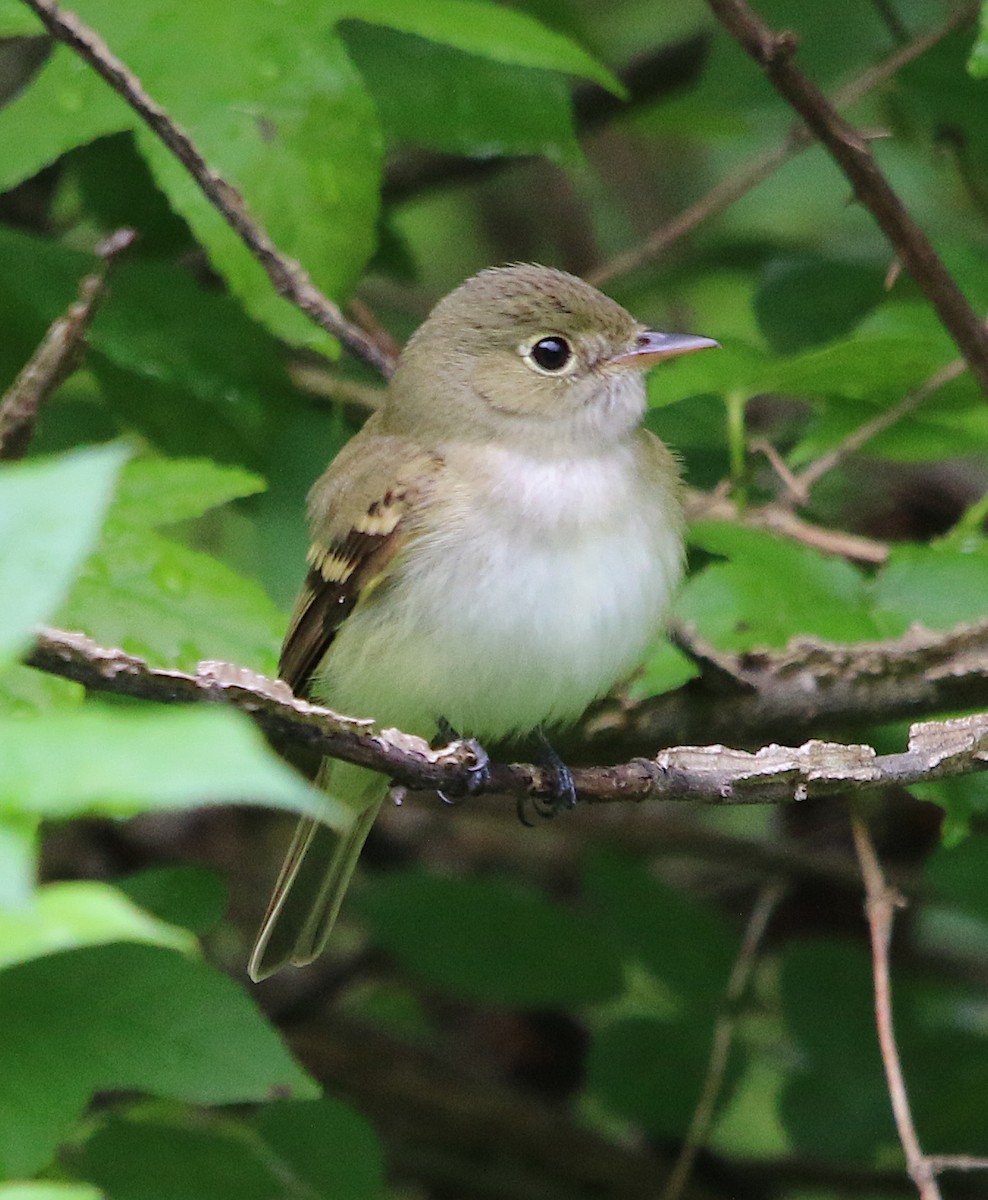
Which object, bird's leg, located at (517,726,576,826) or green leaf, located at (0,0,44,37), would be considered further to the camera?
green leaf, located at (0,0,44,37)

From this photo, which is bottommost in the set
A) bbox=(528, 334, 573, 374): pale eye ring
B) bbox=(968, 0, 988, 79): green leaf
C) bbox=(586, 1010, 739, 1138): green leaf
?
bbox=(586, 1010, 739, 1138): green leaf

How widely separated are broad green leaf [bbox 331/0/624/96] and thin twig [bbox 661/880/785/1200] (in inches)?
80.0

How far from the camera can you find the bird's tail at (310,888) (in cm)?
359

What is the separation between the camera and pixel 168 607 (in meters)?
2.78

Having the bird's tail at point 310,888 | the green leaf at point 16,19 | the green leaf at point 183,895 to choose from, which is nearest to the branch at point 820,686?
the bird's tail at point 310,888

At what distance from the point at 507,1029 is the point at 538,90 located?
260cm

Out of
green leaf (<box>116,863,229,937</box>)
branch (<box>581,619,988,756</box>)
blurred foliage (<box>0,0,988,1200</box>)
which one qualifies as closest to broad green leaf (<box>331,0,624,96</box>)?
blurred foliage (<box>0,0,988,1200</box>)

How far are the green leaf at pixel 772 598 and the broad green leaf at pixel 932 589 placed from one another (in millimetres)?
45

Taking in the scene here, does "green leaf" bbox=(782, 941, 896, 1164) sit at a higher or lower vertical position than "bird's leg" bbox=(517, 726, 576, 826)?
lower

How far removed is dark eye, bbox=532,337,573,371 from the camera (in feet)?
12.1

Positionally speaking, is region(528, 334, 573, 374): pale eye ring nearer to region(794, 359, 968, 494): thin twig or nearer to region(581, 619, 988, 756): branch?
region(794, 359, 968, 494): thin twig

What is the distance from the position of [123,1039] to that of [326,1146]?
976 millimetres

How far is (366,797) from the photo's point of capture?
371 cm

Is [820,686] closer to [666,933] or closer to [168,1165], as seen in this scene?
[666,933]
